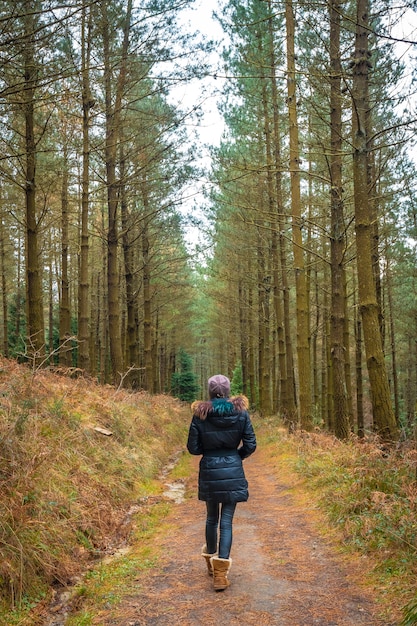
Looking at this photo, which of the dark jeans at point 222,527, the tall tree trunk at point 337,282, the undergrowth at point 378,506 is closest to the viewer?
the undergrowth at point 378,506

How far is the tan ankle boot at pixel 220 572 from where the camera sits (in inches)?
163

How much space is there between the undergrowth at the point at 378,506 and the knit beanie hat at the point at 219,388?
1.93 m

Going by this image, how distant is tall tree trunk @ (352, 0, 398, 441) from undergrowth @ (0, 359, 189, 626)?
3.62 m

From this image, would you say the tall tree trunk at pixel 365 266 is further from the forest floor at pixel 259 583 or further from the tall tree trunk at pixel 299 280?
the tall tree trunk at pixel 299 280

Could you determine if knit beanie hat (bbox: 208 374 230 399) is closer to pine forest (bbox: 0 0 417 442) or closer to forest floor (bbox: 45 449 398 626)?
forest floor (bbox: 45 449 398 626)

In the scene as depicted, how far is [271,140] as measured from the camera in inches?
615

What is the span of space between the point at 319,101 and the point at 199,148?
3.49 meters

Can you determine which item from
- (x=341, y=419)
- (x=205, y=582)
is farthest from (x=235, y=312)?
(x=205, y=582)

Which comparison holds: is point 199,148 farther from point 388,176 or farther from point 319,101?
point 388,176

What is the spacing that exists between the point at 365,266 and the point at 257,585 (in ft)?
14.1

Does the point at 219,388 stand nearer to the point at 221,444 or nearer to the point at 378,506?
the point at 221,444

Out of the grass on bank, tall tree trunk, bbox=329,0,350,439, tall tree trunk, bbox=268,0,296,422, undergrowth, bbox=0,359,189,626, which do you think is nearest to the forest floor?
the grass on bank

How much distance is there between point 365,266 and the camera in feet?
22.5

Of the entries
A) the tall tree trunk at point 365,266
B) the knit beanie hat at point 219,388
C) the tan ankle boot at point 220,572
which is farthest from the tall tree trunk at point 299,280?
the tan ankle boot at point 220,572
